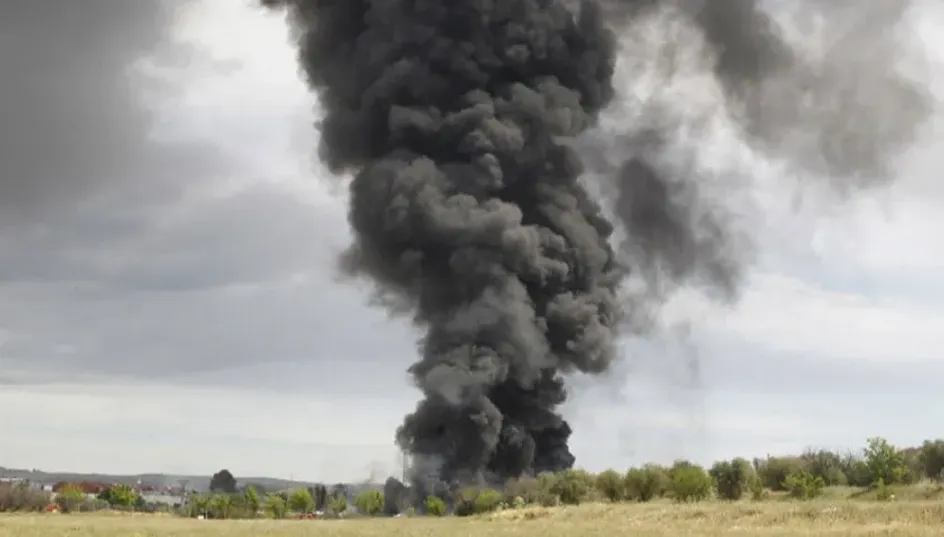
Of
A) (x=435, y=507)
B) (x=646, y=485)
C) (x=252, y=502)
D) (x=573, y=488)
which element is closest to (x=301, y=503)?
(x=252, y=502)

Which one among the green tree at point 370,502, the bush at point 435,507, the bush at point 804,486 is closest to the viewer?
the bush at point 804,486

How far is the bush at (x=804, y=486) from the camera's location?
50.6m

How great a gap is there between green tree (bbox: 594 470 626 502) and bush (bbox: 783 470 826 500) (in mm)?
8458

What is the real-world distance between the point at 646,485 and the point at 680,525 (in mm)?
17883

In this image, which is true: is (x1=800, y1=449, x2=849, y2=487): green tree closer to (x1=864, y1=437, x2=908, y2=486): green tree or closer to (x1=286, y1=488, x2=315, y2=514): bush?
(x1=864, y1=437, x2=908, y2=486): green tree

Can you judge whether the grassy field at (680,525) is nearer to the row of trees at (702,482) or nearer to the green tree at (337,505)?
the row of trees at (702,482)

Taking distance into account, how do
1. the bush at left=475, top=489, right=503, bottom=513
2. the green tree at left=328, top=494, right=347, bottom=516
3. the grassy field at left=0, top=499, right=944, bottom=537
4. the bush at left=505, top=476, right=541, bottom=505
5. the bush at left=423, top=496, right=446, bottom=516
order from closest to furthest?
the grassy field at left=0, top=499, right=944, bottom=537
the bush at left=475, top=489, right=503, bottom=513
the bush at left=505, top=476, right=541, bottom=505
the bush at left=423, top=496, right=446, bottom=516
the green tree at left=328, top=494, right=347, bottom=516

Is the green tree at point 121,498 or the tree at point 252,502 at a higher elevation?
the green tree at point 121,498

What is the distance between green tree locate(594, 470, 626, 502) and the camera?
5756 centimetres

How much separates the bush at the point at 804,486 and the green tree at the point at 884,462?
2444 mm

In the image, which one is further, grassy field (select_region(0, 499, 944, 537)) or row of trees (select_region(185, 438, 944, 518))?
row of trees (select_region(185, 438, 944, 518))

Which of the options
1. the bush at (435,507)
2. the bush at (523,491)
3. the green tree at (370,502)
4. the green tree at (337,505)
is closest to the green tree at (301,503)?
the green tree at (337,505)

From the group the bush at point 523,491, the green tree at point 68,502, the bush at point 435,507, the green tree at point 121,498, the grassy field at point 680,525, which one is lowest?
the grassy field at point 680,525

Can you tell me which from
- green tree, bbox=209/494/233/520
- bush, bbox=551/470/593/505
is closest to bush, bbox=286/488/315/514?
green tree, bbox=209/494/233/520
